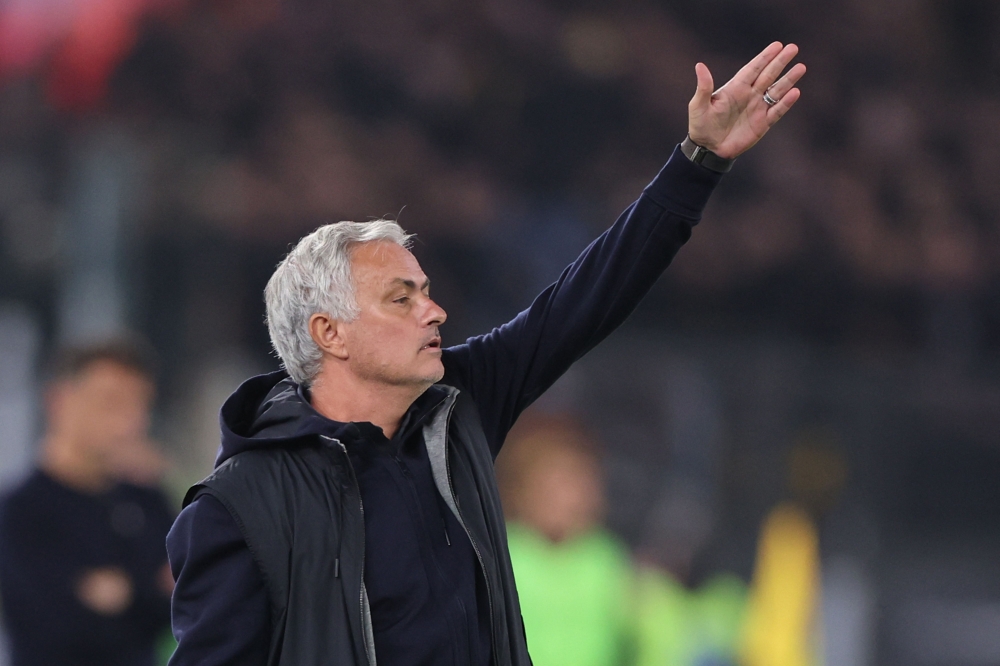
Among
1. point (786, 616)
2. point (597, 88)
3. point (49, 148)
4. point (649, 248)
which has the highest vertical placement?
point (597, 88)

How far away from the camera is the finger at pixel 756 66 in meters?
1.60

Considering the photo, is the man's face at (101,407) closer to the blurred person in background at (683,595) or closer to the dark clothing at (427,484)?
the dark clothing at (427,484)

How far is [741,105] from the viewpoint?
161 centimetres

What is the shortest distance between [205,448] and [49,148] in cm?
Answer: 128

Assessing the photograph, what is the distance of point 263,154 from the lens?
16.2 ft

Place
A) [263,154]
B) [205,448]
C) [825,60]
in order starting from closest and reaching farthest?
1. [205,448]
2. [263,154]
3. [825,60]

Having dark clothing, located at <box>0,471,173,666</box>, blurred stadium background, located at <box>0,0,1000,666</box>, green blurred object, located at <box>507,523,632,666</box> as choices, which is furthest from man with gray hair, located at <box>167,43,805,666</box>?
blurred stadium background, located at <box>0,0,1000,666</box>

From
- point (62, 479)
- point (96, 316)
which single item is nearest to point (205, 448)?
point (96, 316)

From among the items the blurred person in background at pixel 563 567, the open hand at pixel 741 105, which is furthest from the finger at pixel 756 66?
the blurred person in background at pixel 563 567

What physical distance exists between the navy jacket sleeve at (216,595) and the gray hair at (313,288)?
30 centimetres

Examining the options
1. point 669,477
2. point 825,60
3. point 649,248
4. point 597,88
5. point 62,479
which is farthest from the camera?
point 825,60

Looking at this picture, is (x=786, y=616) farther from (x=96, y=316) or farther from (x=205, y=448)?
(x=96, y=316)

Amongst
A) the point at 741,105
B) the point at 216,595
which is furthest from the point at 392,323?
the point at 741,105

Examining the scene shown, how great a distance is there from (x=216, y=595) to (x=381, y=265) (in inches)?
18.9
